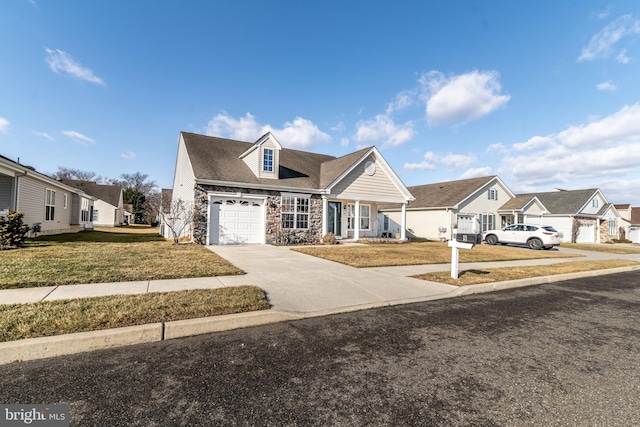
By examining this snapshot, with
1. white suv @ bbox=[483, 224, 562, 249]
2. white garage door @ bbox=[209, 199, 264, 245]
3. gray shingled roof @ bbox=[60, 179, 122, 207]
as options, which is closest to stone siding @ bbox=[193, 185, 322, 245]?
white garage door @ bbox=[209, 199, 264, 245]

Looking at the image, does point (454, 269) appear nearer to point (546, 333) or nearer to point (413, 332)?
point (546, 333)

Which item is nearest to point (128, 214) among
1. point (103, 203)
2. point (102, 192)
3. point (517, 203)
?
point (102, 192)

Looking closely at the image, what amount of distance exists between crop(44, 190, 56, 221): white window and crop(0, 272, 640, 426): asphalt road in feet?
65.7

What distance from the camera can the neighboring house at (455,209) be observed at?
2483cm

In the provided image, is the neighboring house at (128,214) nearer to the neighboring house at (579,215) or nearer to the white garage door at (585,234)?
the neighboring house at (579,215)

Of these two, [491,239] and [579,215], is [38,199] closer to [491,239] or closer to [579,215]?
[491,239]

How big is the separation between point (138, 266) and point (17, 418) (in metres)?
5.98

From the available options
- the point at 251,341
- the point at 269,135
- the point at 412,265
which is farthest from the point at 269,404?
the point at 269,135

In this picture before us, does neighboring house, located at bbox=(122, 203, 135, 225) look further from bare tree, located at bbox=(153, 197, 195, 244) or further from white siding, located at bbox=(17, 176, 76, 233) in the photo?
bare tree, located at bbox=(153, 197, 195, 244)

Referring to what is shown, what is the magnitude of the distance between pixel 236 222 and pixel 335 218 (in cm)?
733

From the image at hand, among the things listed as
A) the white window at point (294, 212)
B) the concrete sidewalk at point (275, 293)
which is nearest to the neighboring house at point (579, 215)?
the white window at point (294, 212)

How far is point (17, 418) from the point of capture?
2465mm

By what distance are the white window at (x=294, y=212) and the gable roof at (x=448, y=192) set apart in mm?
13662

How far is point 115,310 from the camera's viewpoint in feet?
14.4
